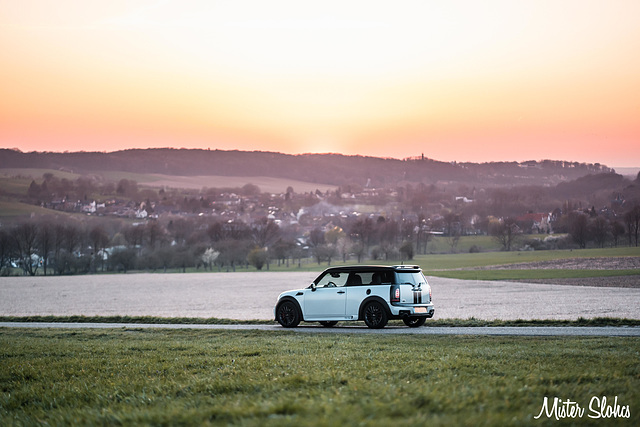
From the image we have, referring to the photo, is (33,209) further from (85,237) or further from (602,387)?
(602,387)

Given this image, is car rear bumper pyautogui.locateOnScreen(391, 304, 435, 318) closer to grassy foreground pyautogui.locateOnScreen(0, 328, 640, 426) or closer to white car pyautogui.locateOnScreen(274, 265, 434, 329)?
white car pyautogui.locateOnScreen(274, 265, 434, 329)

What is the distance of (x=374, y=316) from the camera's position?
72.6 feet

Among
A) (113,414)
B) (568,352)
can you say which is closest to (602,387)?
(568,352)

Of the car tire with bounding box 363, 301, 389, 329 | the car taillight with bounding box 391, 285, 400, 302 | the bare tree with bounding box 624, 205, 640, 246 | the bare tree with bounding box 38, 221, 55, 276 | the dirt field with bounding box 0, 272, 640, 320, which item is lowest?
the dirt field with bounding box 0, 272, 640, 320

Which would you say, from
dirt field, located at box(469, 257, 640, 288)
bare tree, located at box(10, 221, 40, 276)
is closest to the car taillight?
dirt field, located at box(469, 257, 640, 288)

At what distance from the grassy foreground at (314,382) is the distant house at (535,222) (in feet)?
406

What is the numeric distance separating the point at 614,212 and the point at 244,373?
130251 millimetres

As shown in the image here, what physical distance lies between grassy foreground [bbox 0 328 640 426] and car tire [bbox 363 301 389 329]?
17.5ft

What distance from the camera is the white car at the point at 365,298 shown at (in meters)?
21.9

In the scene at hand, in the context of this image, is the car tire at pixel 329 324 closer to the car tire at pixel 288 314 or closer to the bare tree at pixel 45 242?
the car tire at pixel 288 314

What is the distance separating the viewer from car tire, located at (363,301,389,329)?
22.0 meters

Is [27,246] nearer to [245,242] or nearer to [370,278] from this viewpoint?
[245,242]

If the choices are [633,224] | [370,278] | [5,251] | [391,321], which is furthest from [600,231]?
[370,278]

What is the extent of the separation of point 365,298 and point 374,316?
2.06 ft
